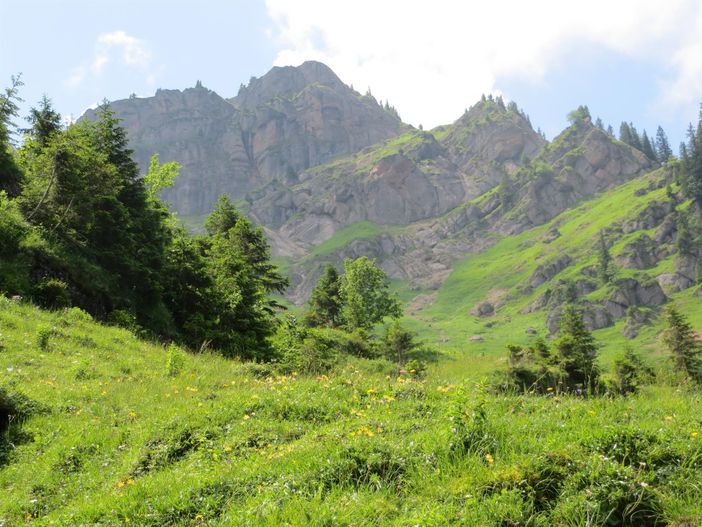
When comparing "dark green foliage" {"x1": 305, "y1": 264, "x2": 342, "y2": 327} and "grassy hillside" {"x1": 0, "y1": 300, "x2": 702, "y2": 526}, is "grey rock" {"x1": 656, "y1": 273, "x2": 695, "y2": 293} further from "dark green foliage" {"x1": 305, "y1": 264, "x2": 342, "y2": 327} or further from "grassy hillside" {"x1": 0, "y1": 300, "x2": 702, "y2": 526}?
"grassy hillside" {"x1": 0, "y1": 300, "x2": 702, "y2": 526}

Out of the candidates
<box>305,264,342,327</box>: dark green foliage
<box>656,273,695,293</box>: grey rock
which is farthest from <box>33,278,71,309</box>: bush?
<box>656,273,695,293</box>: grey rock

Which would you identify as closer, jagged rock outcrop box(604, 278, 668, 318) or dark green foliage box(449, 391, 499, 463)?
dark green foliage box(449, 391, 499, 463)

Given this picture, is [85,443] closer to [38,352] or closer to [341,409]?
[341,409]

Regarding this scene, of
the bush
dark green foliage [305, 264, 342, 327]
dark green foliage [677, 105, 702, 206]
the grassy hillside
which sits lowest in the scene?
dark green foliage [305, 264, 342, 327]

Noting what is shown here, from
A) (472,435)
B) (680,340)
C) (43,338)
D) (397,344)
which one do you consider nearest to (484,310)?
(680,340)

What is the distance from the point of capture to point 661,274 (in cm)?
15925

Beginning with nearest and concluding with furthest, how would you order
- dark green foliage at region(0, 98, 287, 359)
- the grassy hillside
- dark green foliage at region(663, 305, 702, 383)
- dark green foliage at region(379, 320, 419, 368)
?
the grassy hillside → dark green foliage at region(0, 98, 287, 359) → dark green foliage at region(379, 320, 419, 368) → dark green foliage at region(663, 305, 702, 383)

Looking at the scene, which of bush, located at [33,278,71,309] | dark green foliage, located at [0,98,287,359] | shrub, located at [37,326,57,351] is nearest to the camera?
shrub, located at [37,326,57,351]

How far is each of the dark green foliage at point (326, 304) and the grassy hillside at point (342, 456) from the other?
134 feet

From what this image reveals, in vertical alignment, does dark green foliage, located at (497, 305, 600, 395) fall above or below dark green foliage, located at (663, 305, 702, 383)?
above

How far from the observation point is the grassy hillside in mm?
5543

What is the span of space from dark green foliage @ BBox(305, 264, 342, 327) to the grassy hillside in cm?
4084

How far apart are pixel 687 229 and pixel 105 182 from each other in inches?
7389

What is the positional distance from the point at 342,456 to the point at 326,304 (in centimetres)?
4806
